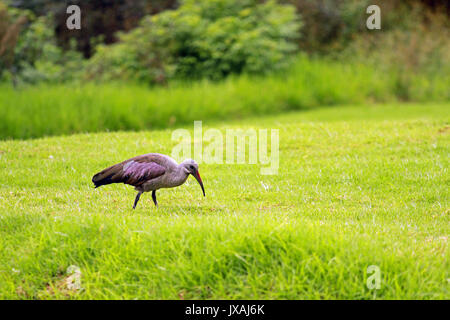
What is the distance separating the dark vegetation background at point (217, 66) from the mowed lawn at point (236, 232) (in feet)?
22.4

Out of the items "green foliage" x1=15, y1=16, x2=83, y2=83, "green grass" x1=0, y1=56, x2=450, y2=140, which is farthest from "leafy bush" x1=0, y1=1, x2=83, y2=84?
"green grass" x1=0, y1=56, x2=450, y2=140

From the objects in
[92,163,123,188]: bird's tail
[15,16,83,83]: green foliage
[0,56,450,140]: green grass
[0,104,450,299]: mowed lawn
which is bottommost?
[0,104,450,299]: mowed lawn

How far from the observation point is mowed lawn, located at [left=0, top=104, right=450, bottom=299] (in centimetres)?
620

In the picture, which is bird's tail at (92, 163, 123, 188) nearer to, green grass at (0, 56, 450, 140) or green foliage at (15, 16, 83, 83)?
green grass at (0, 56, 450, 140)

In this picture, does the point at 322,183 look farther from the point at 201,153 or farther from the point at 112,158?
the point at 112,158

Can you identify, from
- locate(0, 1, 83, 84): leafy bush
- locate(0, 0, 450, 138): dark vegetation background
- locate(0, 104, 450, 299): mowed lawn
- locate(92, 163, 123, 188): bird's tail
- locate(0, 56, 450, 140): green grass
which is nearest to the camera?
locate(0, 104, 450, 299): mowed lawn

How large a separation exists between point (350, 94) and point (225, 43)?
187 inches

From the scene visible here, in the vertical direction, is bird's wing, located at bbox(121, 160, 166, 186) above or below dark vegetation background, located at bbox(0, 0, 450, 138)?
below

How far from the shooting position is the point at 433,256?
645 centimetres

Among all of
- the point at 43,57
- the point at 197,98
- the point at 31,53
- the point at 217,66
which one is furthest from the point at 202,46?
the point at 43,57

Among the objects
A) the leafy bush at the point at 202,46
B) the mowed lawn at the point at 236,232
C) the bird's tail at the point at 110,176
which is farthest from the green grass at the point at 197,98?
the bird's tail at the point at 110,176

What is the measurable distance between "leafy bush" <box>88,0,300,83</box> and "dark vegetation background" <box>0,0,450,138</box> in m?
0.04

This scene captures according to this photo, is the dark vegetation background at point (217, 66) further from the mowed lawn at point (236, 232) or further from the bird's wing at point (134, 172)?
the bird's wing at point (134, 172)

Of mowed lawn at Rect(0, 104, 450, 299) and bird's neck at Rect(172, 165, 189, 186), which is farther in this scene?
bird's neck at Rect(172, 165, 189, 186)
